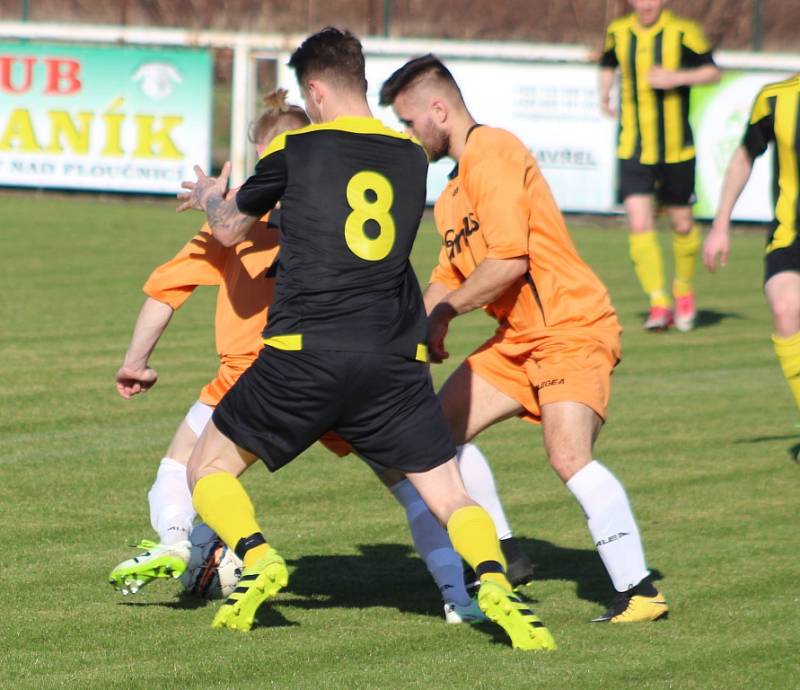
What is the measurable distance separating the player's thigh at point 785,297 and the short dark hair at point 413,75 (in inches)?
105

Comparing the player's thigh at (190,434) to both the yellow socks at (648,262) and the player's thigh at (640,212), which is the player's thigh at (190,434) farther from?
the player's thigh at (640,212)

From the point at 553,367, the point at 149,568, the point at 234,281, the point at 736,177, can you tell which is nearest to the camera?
the point at 149,568

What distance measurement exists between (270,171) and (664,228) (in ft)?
54.4

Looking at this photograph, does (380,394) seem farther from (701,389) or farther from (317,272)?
(701,389)

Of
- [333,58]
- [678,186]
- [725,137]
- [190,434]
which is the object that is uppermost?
[333,58]

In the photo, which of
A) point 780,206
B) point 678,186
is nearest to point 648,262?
point 678,186

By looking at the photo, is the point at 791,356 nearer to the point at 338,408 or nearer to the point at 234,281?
the point at 234,281

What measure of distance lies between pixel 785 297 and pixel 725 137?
492 inches

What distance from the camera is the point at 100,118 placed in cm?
2064

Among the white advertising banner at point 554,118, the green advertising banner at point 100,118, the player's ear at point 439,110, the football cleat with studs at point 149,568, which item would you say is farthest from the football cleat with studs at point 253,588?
the green advertising banner at point 100,118

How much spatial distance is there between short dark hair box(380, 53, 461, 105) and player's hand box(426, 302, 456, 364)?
2.49 feet

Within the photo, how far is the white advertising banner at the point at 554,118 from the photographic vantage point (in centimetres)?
2006

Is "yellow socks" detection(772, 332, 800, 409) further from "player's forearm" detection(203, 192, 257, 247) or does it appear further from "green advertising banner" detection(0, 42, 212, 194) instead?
"green advertising banner" detection(0, 42, 212, 194)

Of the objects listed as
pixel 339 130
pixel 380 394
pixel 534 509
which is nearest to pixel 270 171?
pixel 339 130
